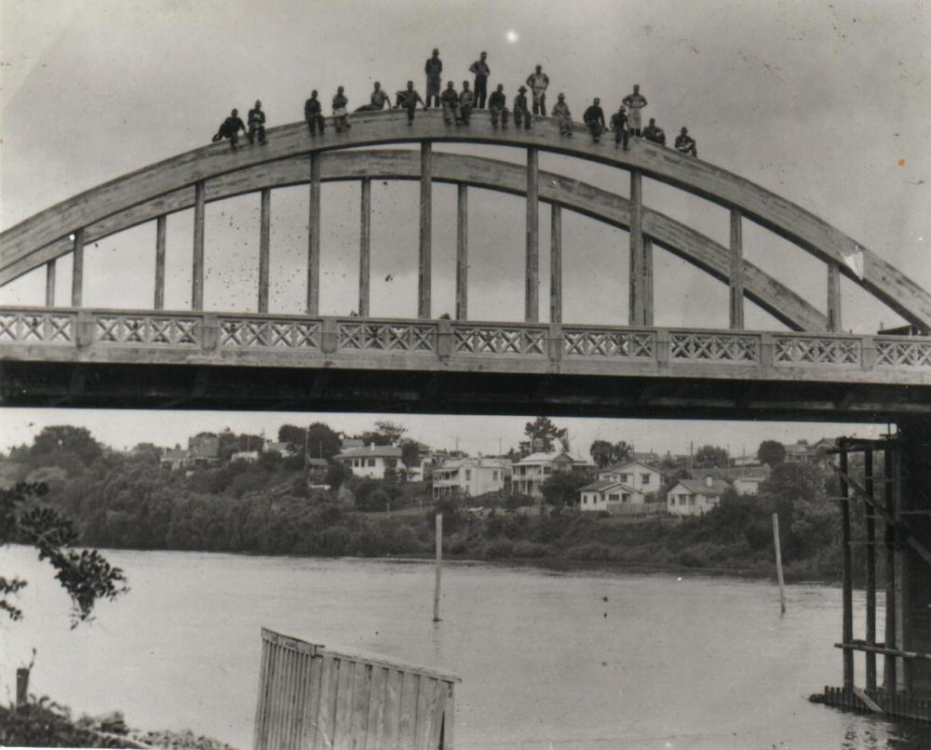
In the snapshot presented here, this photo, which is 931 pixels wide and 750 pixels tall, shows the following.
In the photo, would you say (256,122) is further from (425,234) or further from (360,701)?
(360,701)

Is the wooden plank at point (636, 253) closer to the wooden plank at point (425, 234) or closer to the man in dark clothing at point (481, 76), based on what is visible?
the man in dark clothing at point (481, 76)

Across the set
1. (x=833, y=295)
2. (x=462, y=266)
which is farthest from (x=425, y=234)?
(x=833, y=295)

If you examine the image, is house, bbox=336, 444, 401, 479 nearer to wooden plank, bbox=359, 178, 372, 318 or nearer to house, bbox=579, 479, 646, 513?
house, bbox=579, 479, 646, 513

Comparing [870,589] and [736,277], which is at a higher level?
[736,277]

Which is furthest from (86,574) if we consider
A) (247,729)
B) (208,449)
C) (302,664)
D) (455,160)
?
(208,449)

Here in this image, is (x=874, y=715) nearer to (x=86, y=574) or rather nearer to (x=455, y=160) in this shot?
(x=455, y=160)
